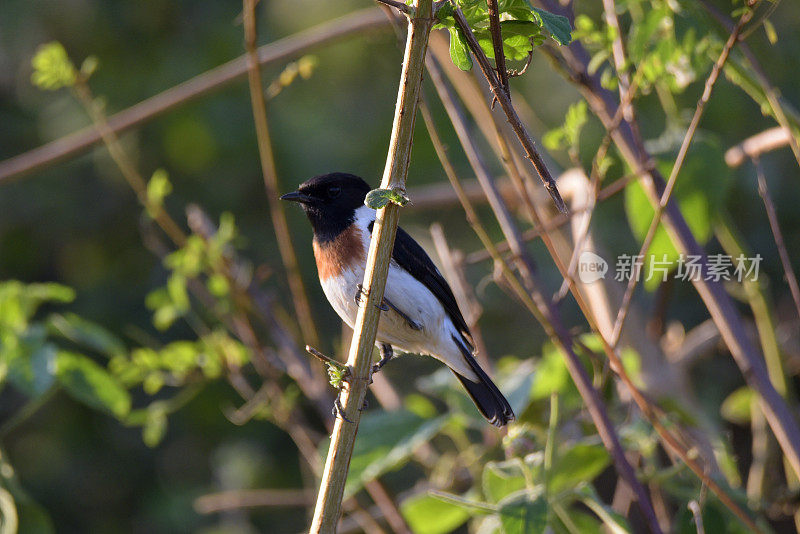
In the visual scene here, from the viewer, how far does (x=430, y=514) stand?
2498 millimetres

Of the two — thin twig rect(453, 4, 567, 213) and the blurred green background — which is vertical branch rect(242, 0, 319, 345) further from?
the blurred green background

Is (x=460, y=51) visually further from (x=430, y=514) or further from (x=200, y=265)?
(x=200, y=265)

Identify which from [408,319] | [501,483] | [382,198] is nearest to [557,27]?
[382,198]

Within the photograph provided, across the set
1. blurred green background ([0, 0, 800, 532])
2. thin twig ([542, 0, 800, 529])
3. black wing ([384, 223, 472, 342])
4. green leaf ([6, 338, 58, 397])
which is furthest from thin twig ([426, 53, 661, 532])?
blurred green background ([0, 0, 800, 532])

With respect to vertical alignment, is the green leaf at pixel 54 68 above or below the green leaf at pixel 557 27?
above

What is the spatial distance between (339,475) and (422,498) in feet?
3.50

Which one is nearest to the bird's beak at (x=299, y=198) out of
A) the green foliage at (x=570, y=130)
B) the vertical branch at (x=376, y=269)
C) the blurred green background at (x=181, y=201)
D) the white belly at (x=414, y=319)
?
the white belly at (x=414, y=319)

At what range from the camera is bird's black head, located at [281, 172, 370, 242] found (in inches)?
110

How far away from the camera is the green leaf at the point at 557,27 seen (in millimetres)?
1402

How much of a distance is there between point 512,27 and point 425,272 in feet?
4.53

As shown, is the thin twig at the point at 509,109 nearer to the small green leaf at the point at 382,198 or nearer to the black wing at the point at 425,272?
the small green leaf at the point at 382,198

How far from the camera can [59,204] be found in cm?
647

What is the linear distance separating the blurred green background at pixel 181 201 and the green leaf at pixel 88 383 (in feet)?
11.3

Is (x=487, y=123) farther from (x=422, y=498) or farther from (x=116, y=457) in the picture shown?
(x=116, y=457)
